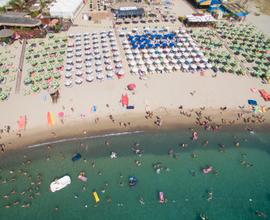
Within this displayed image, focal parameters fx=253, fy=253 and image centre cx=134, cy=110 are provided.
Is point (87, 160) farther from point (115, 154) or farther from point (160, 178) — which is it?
point (160, 178)

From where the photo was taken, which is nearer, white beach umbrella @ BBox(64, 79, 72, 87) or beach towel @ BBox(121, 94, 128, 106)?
beach towel @ BBox(121, 94, 128, 106)

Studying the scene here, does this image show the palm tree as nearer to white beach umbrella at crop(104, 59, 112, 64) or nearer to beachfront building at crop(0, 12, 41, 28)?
beachfront building at crop(0, 12, 41, 28)

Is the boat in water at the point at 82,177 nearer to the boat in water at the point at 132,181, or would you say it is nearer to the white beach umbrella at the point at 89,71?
the boat in water at the point at 132,181

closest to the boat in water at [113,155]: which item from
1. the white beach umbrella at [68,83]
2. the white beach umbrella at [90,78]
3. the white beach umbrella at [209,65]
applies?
the white beach umbrella at [90,78]

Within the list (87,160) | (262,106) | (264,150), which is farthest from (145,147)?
(262,106)

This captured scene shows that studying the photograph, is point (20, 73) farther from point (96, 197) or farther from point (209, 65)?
point (209, 65)

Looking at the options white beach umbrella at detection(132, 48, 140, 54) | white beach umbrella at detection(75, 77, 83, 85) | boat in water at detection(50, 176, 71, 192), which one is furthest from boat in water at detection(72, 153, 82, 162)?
white beach umbrella at detection(132, 48, 140, 54)
